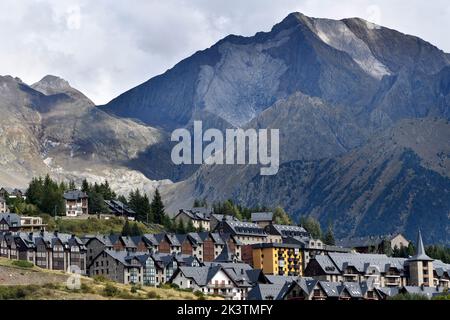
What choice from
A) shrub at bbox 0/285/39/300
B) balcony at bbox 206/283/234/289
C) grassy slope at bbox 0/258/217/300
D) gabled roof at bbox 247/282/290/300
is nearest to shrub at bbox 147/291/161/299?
grassy slope at bbox 0/258/217/300

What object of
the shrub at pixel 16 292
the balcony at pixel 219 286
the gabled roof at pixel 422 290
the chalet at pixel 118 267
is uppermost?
the chalet at pixel 118 267

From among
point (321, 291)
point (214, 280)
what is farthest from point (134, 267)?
point (321, 291)

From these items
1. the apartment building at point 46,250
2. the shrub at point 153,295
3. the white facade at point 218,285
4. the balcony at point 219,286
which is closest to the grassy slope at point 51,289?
the shrub at point 153,295

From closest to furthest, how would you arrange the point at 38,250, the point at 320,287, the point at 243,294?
the point at 320,287 → the point at 243,294 → the point at 38,250

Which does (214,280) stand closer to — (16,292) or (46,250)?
(46,250)

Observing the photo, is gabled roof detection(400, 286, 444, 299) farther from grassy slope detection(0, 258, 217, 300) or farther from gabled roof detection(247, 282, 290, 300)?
grassy slope detection(0, 258, 217, 300)

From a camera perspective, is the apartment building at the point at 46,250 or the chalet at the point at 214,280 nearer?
the chalet at the point at 214,280

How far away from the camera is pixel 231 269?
185m

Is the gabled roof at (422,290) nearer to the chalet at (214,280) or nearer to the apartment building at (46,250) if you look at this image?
the chalet at (214,280)

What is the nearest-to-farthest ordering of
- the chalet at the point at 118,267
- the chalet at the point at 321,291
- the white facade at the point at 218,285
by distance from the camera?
the chalet at the point at 321,291 < the white facade at the point at 218,285 < the chalet at the point at 118,267

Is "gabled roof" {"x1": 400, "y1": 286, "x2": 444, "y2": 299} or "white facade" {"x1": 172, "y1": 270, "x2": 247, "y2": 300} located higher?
"white facade" {"x1": 172, "y1": 270, "x2": 247, "y2": 300}
